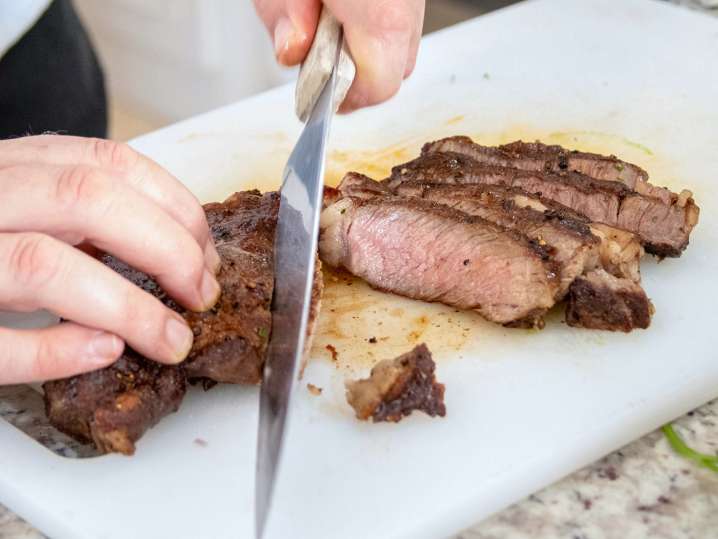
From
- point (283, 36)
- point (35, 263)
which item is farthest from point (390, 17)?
point (35, 263)

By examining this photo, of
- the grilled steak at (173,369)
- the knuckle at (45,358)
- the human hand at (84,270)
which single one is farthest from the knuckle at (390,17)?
the knuckle at (45,358)

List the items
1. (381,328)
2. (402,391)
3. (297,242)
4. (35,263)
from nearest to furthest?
(35,263)
(402,391)
(297,242)
(381,328)

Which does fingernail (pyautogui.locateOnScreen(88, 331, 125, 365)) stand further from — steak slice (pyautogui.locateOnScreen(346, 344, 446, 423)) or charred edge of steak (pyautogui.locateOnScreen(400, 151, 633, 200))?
charred edge of steak (pyautogui.locateOnScreen(400, 151, 633, 200))

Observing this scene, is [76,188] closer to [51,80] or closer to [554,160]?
[554,160]

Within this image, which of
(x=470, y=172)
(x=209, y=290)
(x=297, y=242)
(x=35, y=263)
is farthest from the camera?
(x=470, y=172)

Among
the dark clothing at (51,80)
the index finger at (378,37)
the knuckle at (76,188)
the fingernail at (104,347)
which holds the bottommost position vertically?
the dark clothing at (51,80)

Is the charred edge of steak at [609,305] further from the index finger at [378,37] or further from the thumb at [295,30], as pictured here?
the thumb at [295,30]
